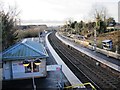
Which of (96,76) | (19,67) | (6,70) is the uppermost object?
(19,67)

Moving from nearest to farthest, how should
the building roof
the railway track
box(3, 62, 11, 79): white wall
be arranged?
1. the railway track
2. the building roof
3. box(3, 62, 11, 79): white wall

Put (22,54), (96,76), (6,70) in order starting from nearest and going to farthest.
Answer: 1. (6,70)
2. (22,54)
3. (96,76)

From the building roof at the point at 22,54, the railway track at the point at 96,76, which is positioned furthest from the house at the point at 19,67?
the railway track at the point at 96,76

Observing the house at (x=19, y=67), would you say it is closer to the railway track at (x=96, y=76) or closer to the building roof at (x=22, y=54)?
the building roof at (x=22, y=54)

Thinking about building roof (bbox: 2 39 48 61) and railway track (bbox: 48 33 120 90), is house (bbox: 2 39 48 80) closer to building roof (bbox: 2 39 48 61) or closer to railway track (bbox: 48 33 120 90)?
building roof (bbox: 2 39 48 61)

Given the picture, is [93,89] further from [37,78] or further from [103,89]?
[37,78]

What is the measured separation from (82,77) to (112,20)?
58296 mm

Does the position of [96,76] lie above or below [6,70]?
below

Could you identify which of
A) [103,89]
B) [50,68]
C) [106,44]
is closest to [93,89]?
[103,89]

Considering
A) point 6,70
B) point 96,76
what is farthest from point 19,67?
point 96,76

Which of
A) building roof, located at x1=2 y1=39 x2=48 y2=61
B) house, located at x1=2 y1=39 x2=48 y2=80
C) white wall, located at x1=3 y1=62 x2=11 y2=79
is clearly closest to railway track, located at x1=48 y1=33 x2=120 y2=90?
house, located at x1=2 y1=39 x2=48 y2=80

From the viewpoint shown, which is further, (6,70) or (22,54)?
(22,54)

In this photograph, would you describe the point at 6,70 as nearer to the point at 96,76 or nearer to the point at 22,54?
the point at 22,54

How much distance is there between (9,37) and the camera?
36.3 meters
